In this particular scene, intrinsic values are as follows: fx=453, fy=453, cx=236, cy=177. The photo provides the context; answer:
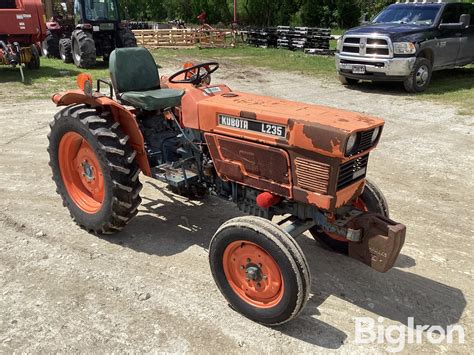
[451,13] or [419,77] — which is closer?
[419,77]

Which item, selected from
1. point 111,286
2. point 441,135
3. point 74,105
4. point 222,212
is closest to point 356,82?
point 441,135

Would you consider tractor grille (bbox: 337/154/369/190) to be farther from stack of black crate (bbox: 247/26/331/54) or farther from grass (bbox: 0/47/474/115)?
stack of black crate (bbox: 247/26/331/54)

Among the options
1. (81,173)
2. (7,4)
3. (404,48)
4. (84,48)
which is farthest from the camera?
(84,48)

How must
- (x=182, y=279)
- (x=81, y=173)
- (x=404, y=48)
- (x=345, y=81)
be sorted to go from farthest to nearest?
(x=345, y=81) < (x=404, y=48) < (x=81, y=173) < (x=182, y=279)

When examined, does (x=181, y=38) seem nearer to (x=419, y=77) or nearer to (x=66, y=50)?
(x=66, y=50)

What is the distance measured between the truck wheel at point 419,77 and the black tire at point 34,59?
942 centimetres

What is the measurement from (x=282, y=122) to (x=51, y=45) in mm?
14787

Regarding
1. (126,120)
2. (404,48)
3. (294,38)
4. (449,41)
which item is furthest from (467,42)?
(126,120)

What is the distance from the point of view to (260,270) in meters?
2.84

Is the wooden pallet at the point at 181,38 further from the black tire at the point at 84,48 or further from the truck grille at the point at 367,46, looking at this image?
the truck grille at the point at 367,46

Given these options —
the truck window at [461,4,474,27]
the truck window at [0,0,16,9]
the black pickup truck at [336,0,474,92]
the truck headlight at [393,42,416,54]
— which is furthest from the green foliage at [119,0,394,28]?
the truck window at [0,0,16,9]

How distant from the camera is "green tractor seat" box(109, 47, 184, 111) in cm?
382

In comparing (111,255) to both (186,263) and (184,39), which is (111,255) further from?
(184,39)

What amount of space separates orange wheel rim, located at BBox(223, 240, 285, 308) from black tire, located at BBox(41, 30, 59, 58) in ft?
48.5
